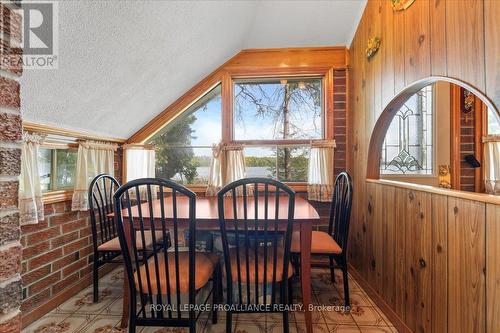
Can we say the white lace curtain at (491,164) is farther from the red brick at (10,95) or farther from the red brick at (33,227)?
the red brick at (33,227)

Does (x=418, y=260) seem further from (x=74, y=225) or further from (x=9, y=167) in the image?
(x=74, y=225)

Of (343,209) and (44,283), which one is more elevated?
(343,209)

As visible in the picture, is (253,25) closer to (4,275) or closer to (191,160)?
(191,160)

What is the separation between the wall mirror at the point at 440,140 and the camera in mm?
1905

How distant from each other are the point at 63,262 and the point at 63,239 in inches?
7.3

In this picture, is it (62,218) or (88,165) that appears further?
(88,165)

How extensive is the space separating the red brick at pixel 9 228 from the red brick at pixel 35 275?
151 centimetres

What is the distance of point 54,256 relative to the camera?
1903 millimetres

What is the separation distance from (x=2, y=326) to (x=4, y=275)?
12 centimetres

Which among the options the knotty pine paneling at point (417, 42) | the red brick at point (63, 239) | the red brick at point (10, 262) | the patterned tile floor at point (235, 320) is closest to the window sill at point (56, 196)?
the red brick at point (63, 239)

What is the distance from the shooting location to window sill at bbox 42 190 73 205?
1.85m

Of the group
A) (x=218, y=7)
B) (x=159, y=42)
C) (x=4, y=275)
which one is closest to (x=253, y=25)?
(x=218, y=7)

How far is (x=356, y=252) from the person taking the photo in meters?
2.39

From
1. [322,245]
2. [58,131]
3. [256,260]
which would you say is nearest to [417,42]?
[322,245]
